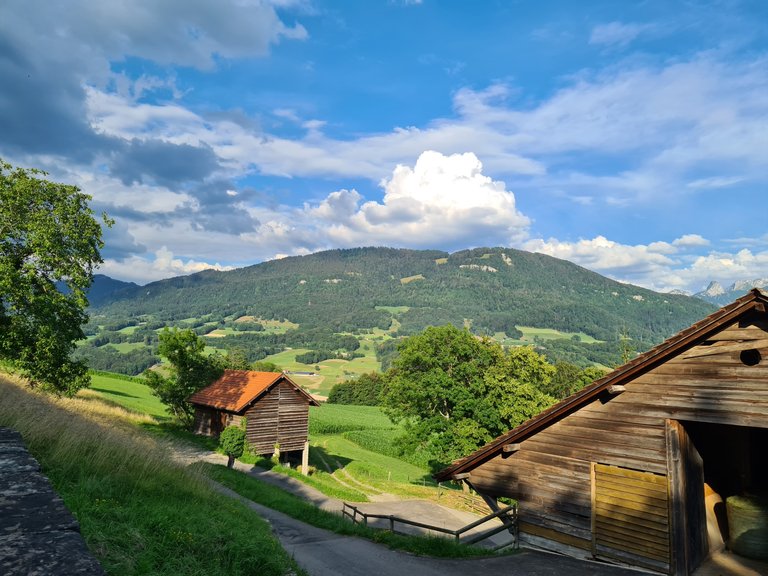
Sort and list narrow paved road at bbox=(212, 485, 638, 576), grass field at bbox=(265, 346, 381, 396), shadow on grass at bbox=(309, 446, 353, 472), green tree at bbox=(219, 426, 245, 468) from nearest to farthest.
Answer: narrow paved road at bbox=(212, 485, 638, 576), green tree at bbox=(219, 426, 245, 468), shadow on grass at bbox=(309, 446, 353, 472), grass field at bbox=(265, 346, 381, 396)

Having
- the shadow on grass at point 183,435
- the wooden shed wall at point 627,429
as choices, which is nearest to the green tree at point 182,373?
the shadow on grass at point 183,435

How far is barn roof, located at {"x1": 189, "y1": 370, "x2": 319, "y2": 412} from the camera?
38.0 meters

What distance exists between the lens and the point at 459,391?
35.8 meters

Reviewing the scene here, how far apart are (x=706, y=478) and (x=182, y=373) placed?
148 feet

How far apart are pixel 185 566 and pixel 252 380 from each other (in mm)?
36095

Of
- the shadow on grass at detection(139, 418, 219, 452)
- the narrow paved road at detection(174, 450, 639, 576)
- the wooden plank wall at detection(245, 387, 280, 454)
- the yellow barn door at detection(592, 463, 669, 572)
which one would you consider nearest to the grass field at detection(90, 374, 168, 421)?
the shadow on grass at detection(139, 418, 219, 452)

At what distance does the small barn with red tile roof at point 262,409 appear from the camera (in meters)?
37.5

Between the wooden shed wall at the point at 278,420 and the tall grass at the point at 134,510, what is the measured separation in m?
29.0

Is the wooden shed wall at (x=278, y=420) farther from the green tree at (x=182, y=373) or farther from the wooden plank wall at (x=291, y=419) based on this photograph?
the green tree at (x=182, y=373)

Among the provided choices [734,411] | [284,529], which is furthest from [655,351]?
[284,529]

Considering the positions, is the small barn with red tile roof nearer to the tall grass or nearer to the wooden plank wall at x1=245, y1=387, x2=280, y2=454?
the wooden plank wall at x1=245, y1=387, x2=280, y2=454

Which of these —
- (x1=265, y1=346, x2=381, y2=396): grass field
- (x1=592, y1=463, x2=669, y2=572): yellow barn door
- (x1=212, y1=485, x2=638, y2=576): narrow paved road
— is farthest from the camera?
(x1=265, y1=346, x2=381, y2=396): grass field

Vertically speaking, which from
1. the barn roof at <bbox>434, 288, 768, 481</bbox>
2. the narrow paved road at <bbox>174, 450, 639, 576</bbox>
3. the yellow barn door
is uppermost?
the barn roof at <bbox>434, 288, 768, 481</bbox>

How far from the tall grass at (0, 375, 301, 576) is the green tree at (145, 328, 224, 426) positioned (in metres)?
38.0
